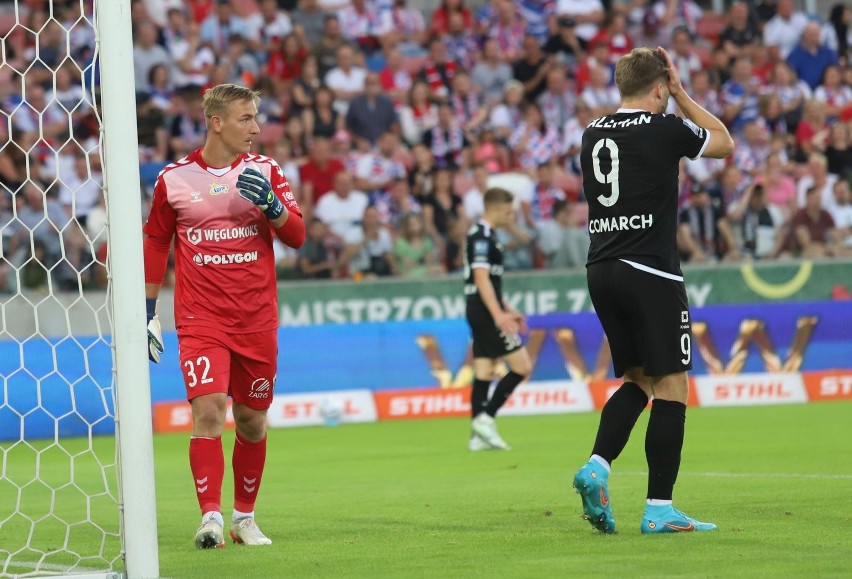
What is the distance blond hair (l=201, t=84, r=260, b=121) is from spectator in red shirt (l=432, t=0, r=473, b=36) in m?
15.8

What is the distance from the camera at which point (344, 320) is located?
18078 millimetres

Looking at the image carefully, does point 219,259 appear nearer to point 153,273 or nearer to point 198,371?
point 153,273

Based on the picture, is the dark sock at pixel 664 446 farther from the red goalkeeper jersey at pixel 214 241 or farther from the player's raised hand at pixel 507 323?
the player's raised hand at pixel 507 323

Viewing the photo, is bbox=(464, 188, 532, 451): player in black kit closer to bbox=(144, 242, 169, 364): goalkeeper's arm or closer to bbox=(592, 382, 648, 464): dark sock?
bbox=(592, 382, 648, 464): dark sock

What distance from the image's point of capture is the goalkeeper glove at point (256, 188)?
22.9 feet

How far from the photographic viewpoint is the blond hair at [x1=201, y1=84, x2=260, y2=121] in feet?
24.1

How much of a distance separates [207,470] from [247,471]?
1.18 feet

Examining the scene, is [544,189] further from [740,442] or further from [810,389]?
[740,442]

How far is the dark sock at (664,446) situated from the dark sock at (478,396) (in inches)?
245

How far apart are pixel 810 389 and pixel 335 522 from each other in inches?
434

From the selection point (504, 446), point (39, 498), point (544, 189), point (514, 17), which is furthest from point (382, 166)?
point (39, 498)

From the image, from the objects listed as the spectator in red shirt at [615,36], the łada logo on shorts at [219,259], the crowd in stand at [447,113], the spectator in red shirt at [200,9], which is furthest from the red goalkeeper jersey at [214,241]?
the spectator in red shirt at [615,36]

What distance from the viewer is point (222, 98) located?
739 cm

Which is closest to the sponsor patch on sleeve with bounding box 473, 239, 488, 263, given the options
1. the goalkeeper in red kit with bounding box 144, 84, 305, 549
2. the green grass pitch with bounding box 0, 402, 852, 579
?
the green grass pitch with bounding box 0, 402, 852, 579
